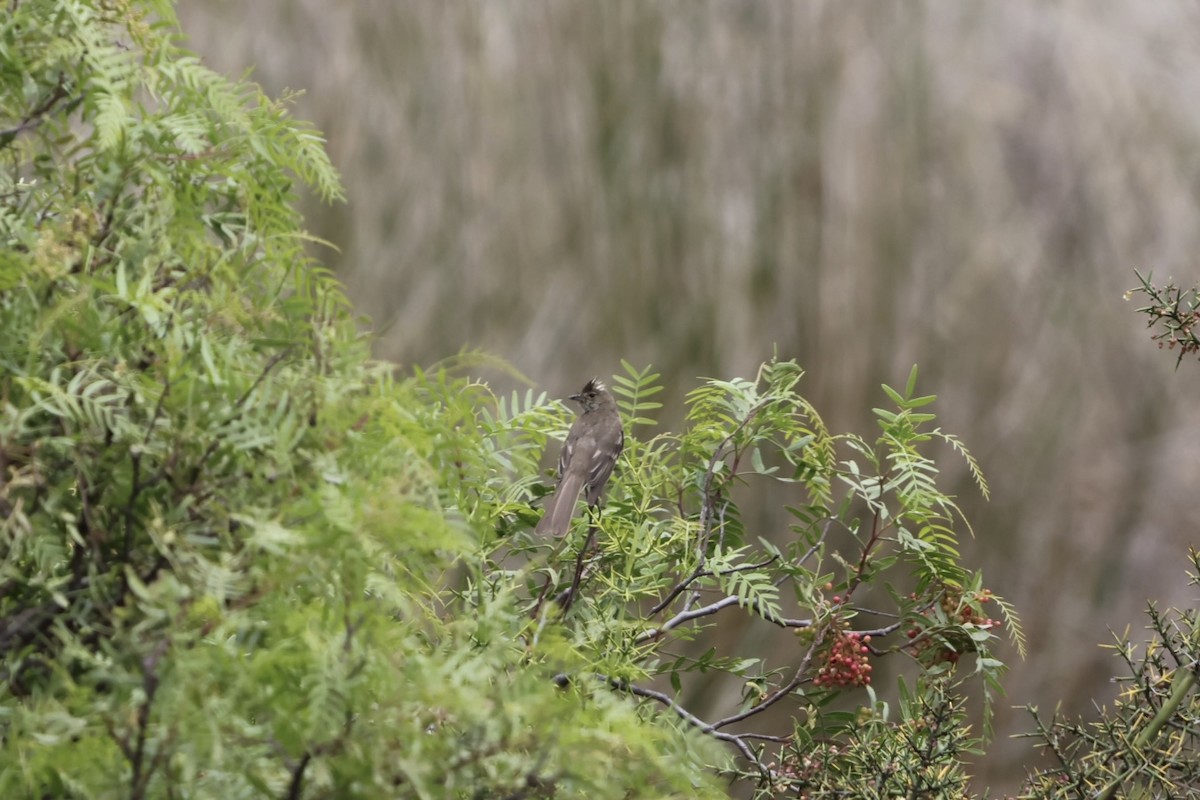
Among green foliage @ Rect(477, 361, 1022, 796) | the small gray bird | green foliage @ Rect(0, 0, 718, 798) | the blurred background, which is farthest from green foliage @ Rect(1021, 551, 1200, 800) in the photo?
the blurred background

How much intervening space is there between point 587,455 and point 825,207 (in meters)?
0.65

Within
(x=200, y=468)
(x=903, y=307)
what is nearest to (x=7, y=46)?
(x=200, y=468)

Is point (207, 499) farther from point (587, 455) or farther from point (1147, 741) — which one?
point (587, 455)

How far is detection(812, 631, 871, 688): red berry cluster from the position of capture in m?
0.62

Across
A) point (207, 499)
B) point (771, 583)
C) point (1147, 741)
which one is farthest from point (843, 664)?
point (207, 499)

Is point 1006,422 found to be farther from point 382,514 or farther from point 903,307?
point 382,514

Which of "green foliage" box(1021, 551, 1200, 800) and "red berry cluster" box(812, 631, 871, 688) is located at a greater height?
"red berry cluster" box(812, 631, 871, 688)

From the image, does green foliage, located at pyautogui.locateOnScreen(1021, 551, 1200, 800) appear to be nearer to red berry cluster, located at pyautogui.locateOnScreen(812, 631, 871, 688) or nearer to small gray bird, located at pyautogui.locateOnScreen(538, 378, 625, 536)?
red berry cluster, located at pyautogui.locateOnScreen(812, 631, 871, 688)

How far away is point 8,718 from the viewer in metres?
0.36

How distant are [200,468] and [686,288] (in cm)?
120

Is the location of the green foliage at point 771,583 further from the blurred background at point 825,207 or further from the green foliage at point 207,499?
the blurred background at point 825,207

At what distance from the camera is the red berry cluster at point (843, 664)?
0.62 meters

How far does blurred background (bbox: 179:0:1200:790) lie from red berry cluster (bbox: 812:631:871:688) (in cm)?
89

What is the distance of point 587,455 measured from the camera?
3.43 feet
